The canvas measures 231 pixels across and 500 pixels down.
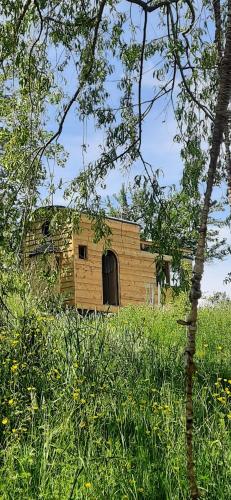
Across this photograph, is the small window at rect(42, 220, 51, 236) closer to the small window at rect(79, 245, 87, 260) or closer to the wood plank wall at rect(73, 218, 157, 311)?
the wood plank wall at rect(73, 218, 157, 311)

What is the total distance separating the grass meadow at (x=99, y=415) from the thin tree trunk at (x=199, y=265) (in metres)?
0.79

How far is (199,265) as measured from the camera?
68.2 inches

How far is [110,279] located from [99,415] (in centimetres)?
1016

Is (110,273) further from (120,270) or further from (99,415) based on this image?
(99,415)

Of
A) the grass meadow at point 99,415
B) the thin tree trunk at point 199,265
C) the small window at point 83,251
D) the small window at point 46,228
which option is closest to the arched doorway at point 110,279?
the small window at point 83,251

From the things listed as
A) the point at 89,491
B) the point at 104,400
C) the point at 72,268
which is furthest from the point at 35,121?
the point at 72,268

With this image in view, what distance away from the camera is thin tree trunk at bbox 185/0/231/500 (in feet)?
5.55

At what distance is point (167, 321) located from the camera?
7336 millimetres

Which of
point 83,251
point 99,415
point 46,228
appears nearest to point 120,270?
point 83,251

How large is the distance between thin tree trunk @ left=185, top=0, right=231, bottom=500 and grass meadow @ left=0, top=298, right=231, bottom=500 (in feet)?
2.60

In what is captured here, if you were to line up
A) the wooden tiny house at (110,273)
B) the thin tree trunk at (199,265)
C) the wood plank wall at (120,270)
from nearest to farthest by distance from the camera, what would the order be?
1. the thin tree trunk at (199,265)
2. the wooden tiny house at (110,273)
3. the wood plank wall at (120,270)

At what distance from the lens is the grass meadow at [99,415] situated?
2.79 m

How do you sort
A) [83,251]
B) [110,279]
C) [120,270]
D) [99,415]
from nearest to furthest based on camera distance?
[99,415]
[83,251]
[120,270]
[110,279]

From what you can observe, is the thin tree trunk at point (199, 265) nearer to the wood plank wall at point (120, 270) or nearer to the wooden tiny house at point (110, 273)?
the wooden tiny house at point (110, 273)
